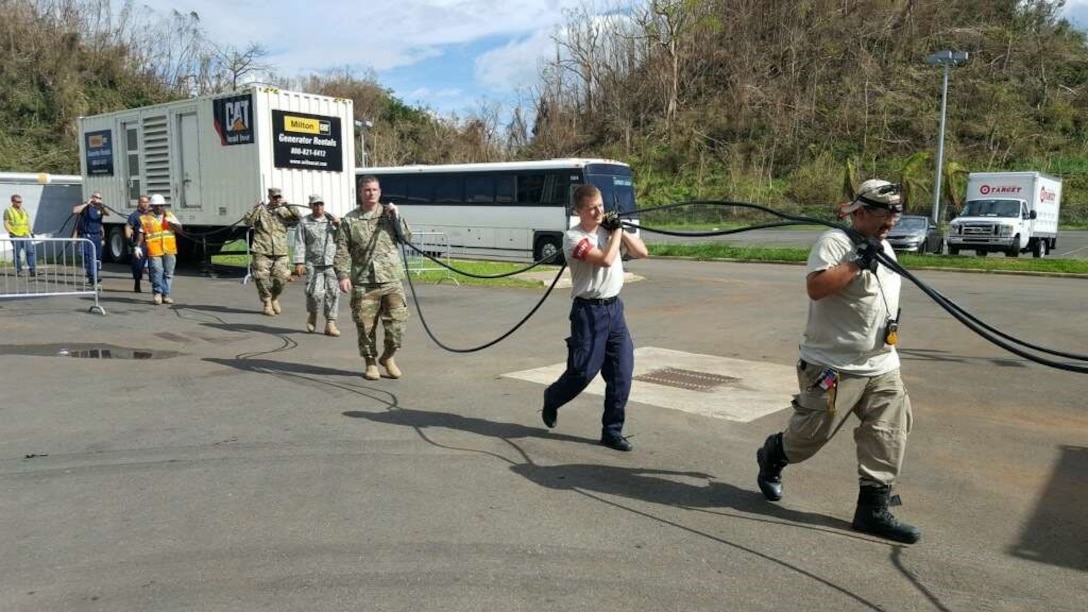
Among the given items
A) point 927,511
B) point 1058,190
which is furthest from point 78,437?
point 1058,190

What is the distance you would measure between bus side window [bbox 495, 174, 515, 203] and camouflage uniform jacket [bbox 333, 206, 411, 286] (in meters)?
18.5

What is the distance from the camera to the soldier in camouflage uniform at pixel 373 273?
25.6ft

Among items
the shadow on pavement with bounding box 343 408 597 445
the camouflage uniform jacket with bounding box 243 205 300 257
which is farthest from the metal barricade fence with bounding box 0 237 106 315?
the shadow on pavement with bounding box 343 408 597 445

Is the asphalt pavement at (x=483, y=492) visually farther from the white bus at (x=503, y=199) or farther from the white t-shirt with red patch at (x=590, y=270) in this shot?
the white bus at (x=503, y=199)

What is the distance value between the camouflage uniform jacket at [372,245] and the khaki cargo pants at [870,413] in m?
4.64

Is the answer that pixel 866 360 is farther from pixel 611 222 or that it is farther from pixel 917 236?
pixel 917 236

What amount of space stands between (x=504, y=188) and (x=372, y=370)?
62.5ft

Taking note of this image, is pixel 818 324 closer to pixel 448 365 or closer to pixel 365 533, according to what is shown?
pixel 365 533

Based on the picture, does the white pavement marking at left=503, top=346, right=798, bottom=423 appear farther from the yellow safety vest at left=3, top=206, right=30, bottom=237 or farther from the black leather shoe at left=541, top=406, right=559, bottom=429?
the yellow safety vest at left=3, top=206, right=30, bottom=237

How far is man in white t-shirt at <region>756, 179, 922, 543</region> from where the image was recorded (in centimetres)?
413

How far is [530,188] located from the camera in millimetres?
25766

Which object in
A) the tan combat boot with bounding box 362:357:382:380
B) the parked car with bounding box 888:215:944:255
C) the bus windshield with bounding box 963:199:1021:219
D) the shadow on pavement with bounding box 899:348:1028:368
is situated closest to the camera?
the tan combat boot with bounding box 362:357:382:380

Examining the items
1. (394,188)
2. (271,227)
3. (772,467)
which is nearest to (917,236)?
(394,188)

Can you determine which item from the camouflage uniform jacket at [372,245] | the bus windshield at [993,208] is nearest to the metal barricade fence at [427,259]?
the camouflage uniform jacket at [372,245]
